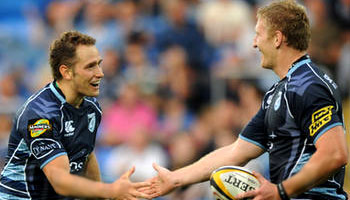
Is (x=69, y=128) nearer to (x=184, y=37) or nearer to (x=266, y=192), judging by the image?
(x=266, y=192)

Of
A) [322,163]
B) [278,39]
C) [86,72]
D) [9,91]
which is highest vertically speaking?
[278,39]

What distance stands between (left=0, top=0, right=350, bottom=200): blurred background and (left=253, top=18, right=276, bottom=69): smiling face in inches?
136

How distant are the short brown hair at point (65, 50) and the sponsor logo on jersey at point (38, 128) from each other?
568mm

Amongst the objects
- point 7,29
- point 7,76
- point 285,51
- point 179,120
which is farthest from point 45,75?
point 285,51

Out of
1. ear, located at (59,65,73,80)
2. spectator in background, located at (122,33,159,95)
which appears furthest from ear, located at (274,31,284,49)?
spectator in background, located at (122,33,159,95)

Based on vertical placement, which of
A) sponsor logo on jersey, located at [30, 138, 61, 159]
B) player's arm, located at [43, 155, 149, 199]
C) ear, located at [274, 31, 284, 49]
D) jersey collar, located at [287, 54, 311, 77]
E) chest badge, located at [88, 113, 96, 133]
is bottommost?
player's arm, located at [43, 155, 149, 199]

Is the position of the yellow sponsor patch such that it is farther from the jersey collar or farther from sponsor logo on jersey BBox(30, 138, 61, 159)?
sponsor logo on jersey BBox(30, 138, 61, 159)

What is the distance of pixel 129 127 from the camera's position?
10.4m

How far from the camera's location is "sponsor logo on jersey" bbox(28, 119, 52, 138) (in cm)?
532

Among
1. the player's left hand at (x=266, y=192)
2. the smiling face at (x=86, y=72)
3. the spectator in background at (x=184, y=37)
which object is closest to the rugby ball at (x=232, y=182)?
the player's left hand at (x=266, y=192)

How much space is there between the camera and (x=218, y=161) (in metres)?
5.85

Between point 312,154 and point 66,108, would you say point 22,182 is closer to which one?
point 66,108

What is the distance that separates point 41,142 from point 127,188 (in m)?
0.82

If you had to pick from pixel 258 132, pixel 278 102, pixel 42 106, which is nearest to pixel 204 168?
pixel 258 132
